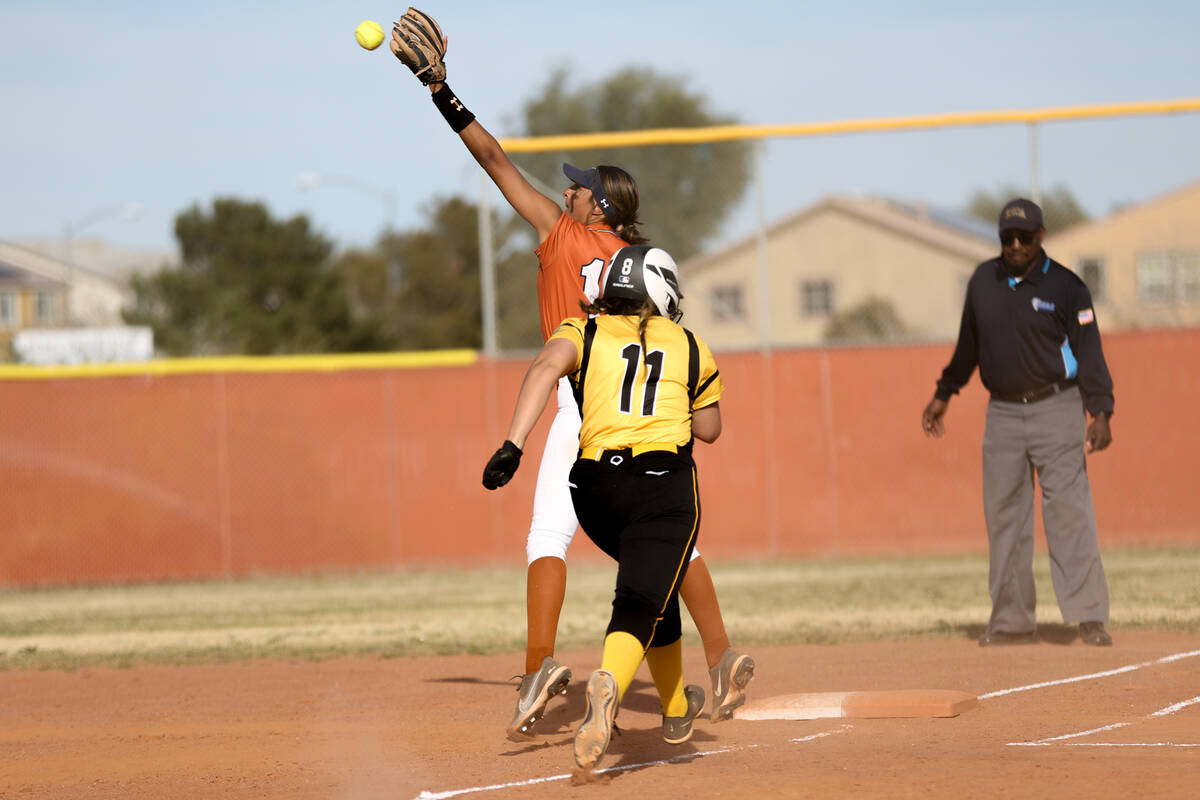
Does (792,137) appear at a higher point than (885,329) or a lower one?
higher

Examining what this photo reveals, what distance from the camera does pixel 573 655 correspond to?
27.5 ft

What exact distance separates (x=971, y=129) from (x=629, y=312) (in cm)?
1119

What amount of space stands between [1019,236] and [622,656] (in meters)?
4.16

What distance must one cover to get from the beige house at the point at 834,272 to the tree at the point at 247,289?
86.9 feet

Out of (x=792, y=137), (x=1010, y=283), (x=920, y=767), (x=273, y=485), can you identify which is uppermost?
(x=792, y=137)

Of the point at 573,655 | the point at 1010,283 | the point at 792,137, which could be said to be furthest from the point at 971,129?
the point at 573,655

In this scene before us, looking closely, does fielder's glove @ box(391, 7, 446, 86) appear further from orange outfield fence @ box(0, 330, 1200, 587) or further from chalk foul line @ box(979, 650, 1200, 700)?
orange outfield fence @ box(0, 330, 1200, 587)

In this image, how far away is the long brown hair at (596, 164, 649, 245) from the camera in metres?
5.96

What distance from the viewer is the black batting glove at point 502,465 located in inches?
186

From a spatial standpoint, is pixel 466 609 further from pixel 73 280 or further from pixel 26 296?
Result: pixel 73 280

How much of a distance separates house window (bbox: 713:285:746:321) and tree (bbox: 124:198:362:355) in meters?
27.5

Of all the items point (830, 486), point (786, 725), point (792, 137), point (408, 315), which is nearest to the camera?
point (786, 725)

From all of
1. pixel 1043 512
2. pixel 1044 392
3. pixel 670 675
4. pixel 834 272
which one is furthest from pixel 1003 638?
pixel 834 272

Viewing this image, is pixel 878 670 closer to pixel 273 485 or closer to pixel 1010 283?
pixel 1010 283
